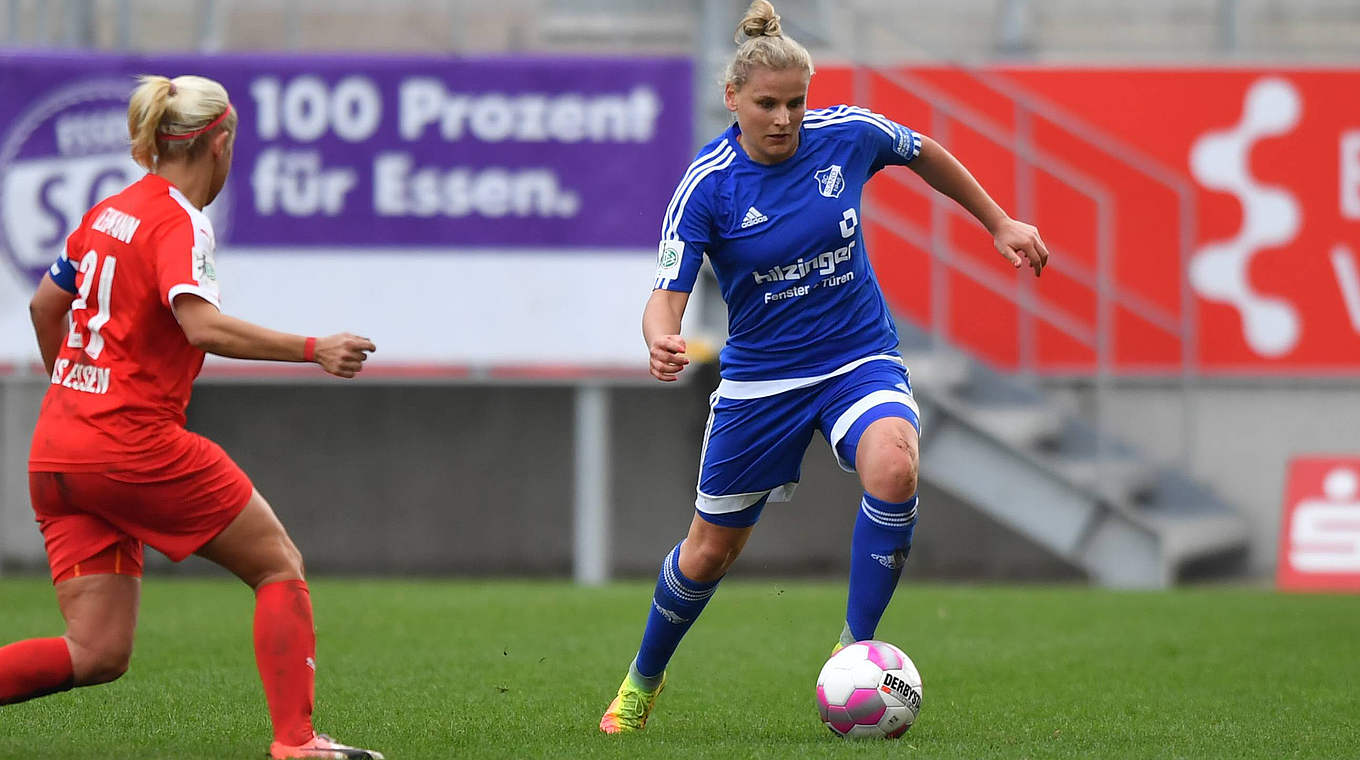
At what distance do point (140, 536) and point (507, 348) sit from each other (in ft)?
25.3

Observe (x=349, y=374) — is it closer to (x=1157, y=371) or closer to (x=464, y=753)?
(x=464, y=753)

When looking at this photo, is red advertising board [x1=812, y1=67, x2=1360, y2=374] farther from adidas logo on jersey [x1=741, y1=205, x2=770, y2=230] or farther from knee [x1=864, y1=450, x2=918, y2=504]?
knee [x1=864, y1=450, x2=918, y2=504]

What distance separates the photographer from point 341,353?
425 cm

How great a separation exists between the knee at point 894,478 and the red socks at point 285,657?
64.1 inches

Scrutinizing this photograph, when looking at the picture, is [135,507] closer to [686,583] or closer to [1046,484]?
[686,583]

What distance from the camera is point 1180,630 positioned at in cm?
900

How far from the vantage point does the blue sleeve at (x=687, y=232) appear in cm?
533

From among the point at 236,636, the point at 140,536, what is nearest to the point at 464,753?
the point at 140,536

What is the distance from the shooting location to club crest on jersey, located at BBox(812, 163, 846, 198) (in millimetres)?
5508

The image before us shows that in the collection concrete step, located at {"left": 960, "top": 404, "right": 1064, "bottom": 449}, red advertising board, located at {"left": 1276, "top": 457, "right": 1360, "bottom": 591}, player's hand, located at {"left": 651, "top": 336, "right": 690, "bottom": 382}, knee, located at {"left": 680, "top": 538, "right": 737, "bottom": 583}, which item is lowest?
red advertising board, located at {"left": 1276, "top": 457, "right": 1360, "bottom": 591}

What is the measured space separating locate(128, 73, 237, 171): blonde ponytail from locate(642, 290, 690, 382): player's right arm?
1252 mm

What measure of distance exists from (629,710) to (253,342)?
1.97 meters

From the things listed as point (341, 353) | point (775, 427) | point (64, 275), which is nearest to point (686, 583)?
point (775, 427)

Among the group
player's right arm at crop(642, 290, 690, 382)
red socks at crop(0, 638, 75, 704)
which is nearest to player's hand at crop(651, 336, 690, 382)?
player's right arm at crop(642, 290, 690, 382)
